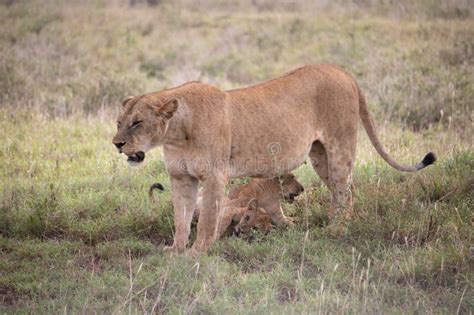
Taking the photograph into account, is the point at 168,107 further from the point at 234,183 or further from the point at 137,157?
the point at 234,183

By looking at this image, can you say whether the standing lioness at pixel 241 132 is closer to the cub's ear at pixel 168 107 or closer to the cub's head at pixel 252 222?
the cub's ear at pixel 168 107

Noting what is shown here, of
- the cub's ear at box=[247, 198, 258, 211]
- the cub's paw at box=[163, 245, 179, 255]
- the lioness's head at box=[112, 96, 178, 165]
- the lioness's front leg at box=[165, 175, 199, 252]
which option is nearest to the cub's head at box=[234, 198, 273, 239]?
the cub's ear at box=[247, 198, 258, 211]

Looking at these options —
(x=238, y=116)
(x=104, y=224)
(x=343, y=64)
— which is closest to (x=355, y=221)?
(x=238, y=116)

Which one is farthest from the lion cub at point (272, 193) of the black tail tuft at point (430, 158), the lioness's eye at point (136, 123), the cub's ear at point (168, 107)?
the lioness's eye at point (136, 123)

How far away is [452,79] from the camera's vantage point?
11.8 m

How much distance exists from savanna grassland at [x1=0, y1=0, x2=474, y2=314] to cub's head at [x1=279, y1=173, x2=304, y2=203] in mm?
126

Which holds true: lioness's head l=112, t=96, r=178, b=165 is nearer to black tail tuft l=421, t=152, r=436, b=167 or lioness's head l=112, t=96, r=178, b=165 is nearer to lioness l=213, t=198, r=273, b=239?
lioness l=213, t=198, r=273, b=239

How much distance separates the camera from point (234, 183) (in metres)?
7.77

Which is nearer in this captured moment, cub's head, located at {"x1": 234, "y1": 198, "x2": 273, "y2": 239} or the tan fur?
cub's head, located at {"x1": 234, "y1": 198, "x2": 273, "y2": 239}

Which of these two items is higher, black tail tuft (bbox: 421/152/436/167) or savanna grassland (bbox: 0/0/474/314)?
black tail tuft (bbox: 421/152/436/167)

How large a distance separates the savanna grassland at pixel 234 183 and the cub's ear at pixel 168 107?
1036 millimetres

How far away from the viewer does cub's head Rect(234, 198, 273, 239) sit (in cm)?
643

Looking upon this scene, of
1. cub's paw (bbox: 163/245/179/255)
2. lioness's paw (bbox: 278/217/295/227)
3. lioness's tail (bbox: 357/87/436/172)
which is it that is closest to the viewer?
cub's paw (bbox: 163/245/179/255)

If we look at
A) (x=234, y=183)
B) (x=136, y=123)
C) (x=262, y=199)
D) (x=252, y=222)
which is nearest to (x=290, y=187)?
(x=262, y=199)
